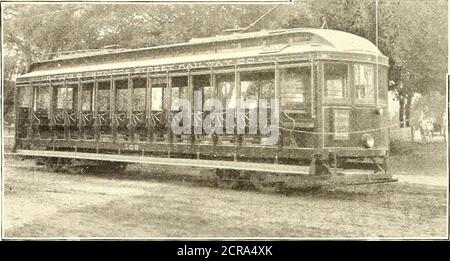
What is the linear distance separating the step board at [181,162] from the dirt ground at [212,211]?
45 centimetres

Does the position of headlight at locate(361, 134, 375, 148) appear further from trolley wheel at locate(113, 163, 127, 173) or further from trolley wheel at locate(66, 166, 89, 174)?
trolley wheel at locate(66, 166, 89, 174)

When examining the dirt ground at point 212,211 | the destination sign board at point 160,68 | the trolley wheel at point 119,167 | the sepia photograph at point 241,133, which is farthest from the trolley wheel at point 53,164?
the dirt ground at point 212,211

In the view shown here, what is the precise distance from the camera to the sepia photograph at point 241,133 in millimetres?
8547

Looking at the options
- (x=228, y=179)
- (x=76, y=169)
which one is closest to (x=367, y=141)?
(x=228, y=179)

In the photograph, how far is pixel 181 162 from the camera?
1159 centimetres

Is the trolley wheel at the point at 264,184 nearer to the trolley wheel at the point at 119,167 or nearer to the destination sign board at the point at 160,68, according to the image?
the destination sign board at the point at 160,68

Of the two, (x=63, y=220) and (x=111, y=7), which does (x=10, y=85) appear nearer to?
(x=111, y=7)

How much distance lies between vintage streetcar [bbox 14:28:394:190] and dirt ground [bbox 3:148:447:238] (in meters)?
0.49

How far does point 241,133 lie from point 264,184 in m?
1.00

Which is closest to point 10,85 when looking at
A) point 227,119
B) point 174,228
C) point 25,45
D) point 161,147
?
point 25,45

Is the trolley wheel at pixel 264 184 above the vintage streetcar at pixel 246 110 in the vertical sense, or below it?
below

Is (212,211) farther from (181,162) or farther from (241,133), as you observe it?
(181,162)
